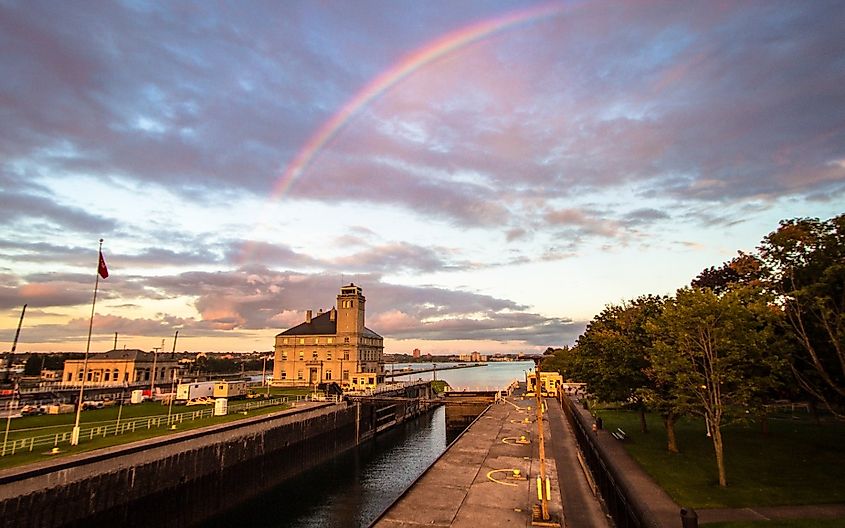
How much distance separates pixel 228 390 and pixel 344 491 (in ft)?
107

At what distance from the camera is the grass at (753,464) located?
970 inches

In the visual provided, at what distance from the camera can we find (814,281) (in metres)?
26.7

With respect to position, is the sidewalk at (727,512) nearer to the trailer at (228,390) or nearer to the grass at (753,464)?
the grass at (753,464)

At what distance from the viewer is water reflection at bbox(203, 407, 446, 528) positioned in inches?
1367

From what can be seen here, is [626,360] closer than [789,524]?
No

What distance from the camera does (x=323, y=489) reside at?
1709 inches

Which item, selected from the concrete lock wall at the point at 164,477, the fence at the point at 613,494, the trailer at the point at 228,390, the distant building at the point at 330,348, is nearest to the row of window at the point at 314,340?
the distant building at the point at 330,348

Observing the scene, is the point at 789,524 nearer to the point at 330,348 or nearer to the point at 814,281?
the point at 814,281

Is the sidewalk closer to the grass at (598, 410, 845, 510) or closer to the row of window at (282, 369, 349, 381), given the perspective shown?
the grass at (598, 410, 845, 510)

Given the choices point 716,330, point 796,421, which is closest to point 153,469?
point 716,330

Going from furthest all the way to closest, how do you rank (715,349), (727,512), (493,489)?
1. (715,349)
2. (493,489)
3. (727,512)

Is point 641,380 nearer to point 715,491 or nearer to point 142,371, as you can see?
point 715,491

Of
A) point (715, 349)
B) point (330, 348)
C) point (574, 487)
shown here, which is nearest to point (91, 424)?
point (574, 487)

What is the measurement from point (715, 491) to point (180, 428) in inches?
1505
